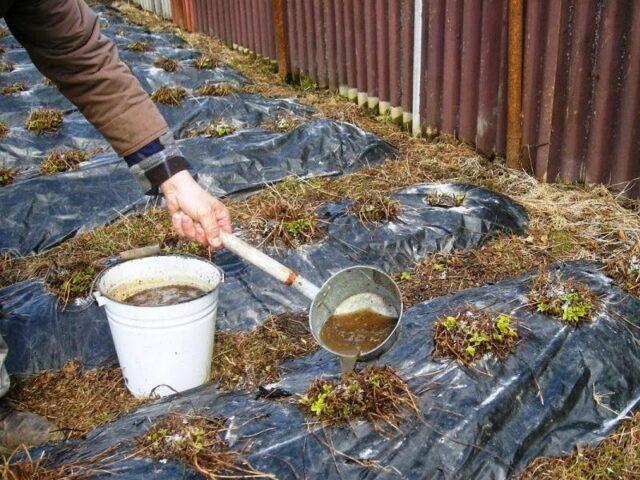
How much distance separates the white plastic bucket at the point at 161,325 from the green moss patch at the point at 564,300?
1.56m

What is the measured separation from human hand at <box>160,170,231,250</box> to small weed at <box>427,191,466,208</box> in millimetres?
2233

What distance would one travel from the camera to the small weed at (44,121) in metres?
6.11

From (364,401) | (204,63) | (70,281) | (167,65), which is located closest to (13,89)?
(167,65)

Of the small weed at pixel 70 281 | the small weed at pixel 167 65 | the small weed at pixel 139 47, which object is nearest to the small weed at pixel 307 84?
the small weed at pixel 167 65

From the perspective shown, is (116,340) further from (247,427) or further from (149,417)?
(247,427)

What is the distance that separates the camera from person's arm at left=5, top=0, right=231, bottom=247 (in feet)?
7.82

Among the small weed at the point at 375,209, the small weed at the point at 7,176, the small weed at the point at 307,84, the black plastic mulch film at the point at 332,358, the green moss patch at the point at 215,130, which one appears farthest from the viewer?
the small weed at the point at 307,84

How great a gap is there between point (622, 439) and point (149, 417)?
79.1 inches

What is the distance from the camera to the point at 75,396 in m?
3.34

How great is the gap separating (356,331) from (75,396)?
1572 mm

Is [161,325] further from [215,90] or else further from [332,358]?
[215,90]

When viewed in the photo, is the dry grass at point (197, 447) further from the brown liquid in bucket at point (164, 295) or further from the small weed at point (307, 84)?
the small weed at point (307, 84)

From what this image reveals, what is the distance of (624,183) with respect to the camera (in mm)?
4387

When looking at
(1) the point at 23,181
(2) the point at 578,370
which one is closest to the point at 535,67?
(2) the point at 578,370
